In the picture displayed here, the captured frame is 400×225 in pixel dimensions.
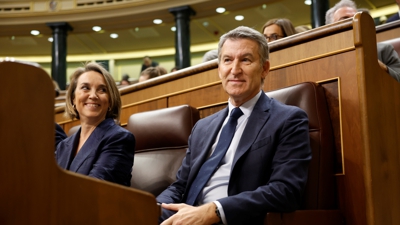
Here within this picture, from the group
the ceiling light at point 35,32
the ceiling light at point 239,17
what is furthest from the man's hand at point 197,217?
the ceiling light at point 35,32

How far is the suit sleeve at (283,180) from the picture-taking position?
877 mm

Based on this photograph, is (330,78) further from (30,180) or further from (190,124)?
(30,180)

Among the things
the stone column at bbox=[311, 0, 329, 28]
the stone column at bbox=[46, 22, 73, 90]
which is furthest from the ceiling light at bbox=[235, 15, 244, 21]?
the stone column at bbox=[46, 22, 73, 90]

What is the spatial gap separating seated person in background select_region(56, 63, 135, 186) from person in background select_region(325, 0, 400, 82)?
698mm

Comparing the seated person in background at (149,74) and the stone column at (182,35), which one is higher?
the stone column at (182,35)

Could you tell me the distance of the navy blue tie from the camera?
3.36ft

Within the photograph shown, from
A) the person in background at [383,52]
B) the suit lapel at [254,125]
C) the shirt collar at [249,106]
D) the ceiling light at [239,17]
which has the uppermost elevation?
the ceiling light at [239,17]

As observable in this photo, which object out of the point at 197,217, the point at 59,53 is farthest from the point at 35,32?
the point at 197,217

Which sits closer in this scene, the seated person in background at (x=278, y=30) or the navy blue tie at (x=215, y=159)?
the navy blue tie at (x=215, y=159)

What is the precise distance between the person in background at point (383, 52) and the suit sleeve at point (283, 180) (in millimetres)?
339

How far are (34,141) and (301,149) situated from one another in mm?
575

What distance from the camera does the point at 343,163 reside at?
1046 mm

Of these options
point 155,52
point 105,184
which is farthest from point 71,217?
point 155,52

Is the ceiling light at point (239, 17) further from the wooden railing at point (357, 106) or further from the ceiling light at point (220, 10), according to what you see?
the wooden railing at point (357, 106)
